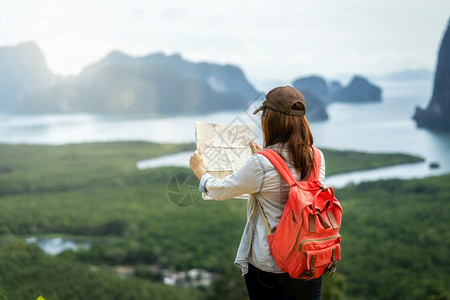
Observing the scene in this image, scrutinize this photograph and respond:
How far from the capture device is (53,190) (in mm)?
30141

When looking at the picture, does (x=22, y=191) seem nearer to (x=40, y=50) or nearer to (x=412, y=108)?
(x=412, y=108)

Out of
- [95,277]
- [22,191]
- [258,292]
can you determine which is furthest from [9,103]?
[258,292]

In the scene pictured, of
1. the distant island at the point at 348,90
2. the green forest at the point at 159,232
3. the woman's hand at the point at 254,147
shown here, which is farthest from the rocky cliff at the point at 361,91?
the woman's hand at the point at 254,147

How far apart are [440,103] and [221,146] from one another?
103 feet

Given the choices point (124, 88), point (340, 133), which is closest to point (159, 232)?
point (340, 133)

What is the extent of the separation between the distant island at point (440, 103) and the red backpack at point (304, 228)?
29.2m

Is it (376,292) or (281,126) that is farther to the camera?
(376,292)

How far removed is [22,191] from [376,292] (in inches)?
975

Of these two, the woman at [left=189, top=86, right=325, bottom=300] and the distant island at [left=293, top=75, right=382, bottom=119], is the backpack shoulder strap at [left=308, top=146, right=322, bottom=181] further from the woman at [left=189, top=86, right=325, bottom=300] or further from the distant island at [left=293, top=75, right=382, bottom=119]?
the distant island at [left=293, top=75, right=382, bottom=119]

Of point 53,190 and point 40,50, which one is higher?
point 40,50

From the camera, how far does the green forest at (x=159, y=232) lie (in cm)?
1418

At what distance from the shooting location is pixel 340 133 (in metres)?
33.2

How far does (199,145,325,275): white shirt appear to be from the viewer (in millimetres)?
888

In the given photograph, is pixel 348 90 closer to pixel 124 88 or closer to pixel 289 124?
pixel 124 88
